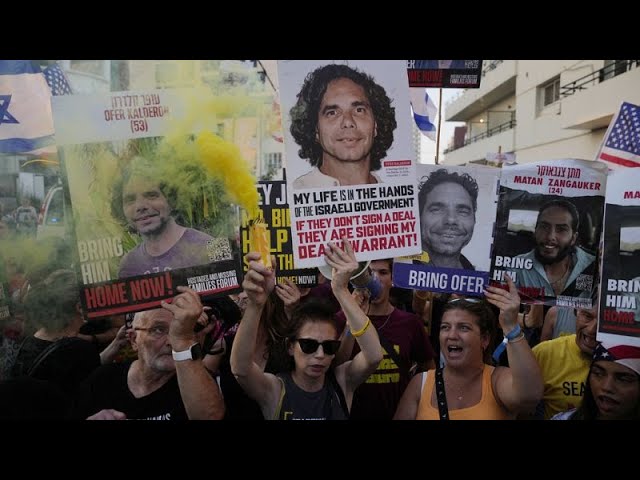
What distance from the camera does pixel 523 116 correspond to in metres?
24.2

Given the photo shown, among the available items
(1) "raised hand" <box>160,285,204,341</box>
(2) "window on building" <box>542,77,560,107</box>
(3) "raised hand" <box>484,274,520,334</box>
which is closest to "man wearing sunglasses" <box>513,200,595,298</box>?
(3) "raised hand" <box>484,274,520,334</box>

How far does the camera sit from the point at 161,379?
292cm

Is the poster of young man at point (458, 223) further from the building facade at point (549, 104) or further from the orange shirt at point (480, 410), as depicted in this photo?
the building facade at point (549, 104)

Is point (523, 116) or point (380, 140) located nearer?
point (380, 140)

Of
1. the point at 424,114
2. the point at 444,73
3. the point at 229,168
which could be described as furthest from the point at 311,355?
the point at 424,114

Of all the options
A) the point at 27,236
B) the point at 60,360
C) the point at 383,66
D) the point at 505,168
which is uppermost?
the point at 383,66

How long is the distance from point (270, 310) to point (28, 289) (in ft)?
4.30

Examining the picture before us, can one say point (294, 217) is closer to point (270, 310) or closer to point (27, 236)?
point (270, 310)

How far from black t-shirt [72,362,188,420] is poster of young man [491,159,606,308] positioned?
6.05 feet

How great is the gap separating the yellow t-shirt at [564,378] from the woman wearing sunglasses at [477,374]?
1.30 ft

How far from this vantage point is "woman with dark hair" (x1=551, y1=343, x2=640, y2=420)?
2961 mm

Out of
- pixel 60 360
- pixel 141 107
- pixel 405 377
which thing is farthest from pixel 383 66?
pixel 60 360

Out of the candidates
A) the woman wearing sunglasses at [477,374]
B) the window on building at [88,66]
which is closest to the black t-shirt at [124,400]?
the woman wearing sunglasses at [477,374]

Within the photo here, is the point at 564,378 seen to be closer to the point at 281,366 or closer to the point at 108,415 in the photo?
the point at 281,366
